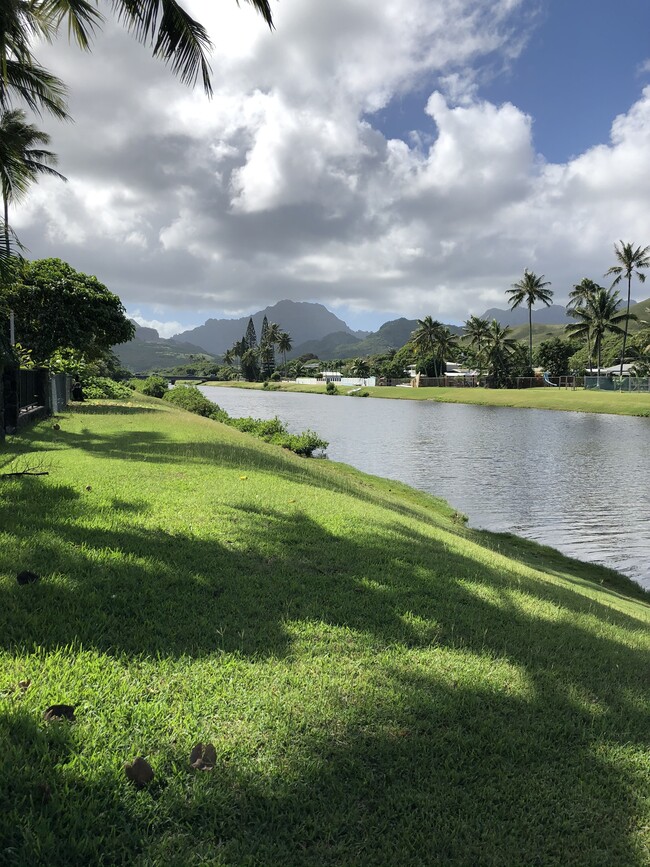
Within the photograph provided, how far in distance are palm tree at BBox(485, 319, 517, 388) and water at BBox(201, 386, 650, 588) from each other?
4779 cm

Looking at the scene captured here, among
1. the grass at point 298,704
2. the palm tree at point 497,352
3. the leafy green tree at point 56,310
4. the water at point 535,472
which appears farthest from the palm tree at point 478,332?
the grass at point 298,704


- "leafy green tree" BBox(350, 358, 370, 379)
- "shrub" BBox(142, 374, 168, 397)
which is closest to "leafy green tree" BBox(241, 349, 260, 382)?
"leafy green tree" BBox(350, 358, 370, 379)

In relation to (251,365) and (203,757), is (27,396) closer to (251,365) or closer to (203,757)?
(203,757)

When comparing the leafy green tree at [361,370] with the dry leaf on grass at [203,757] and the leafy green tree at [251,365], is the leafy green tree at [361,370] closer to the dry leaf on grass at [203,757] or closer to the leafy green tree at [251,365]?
the leafy green tree at [251,365]

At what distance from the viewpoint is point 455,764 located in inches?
103

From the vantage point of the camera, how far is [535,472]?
21.9m

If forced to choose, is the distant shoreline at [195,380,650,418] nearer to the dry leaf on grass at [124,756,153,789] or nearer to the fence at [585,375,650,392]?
the fence at [585,375,650,392]

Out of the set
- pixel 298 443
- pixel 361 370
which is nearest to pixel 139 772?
pixel 298 443

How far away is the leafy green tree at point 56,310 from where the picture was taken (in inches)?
852

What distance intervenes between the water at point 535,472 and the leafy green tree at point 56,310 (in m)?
11.7

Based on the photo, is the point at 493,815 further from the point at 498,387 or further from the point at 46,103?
the point at 498,387

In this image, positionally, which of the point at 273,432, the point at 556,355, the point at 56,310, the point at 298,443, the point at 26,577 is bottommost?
the point at 298,443

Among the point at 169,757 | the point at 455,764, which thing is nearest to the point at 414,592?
the point at 455,764

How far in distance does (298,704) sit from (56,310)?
22758 millimetres
